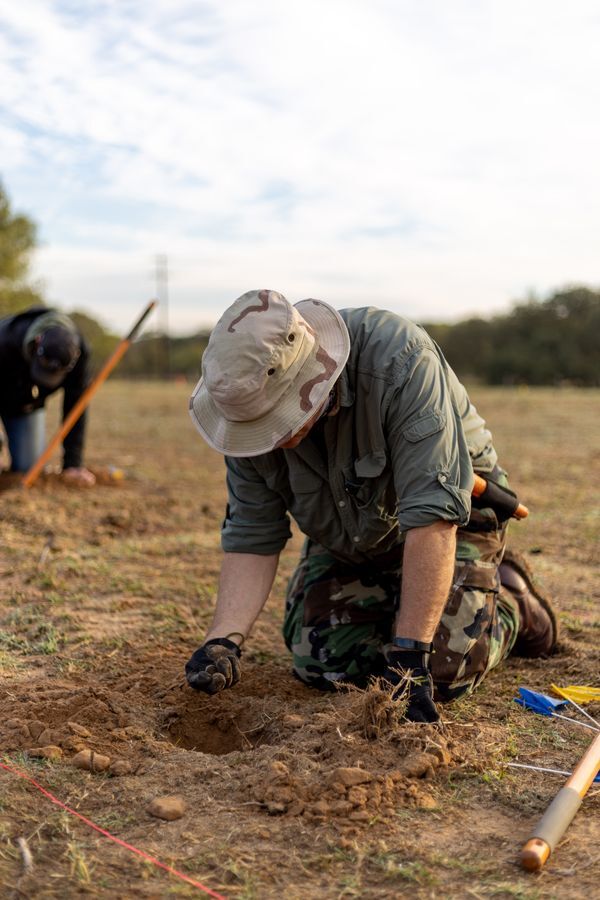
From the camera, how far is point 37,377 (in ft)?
19.9

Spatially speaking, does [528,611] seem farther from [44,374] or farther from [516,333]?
[516,333]

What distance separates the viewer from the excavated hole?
281 cm

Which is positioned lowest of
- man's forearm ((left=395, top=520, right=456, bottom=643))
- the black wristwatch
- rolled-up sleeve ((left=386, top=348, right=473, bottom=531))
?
the black wristwatch

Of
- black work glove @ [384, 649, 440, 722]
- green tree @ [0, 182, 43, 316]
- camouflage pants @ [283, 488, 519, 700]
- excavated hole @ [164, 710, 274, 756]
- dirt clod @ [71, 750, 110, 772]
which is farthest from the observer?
green tree @ [0, 182, 43, 316]

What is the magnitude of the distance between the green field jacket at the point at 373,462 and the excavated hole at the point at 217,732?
1.95 ft

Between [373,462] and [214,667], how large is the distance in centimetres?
87

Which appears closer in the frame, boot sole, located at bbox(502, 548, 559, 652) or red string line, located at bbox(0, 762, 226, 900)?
red string line, located at bbox(0, 762, 226, 900)

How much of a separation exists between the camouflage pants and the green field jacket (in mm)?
186

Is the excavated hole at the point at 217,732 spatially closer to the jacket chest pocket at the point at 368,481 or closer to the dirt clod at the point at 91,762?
the dirt clod at the point at 91,762

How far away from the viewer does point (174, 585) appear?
4.48m

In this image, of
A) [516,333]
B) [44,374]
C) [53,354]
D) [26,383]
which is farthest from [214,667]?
[516,333]

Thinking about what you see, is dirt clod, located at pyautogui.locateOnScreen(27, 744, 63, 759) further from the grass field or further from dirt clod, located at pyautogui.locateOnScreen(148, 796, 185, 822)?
dirt clod, located at pyautogui.locateOnScreen(148, 796, 185, 822)

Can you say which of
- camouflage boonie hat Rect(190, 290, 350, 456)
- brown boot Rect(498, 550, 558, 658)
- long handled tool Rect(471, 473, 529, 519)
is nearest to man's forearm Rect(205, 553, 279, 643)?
camouflage boonie hat Rect(190, 290, 350, 456)

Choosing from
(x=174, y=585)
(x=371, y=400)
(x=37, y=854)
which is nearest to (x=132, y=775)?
(x=37, y=854)
